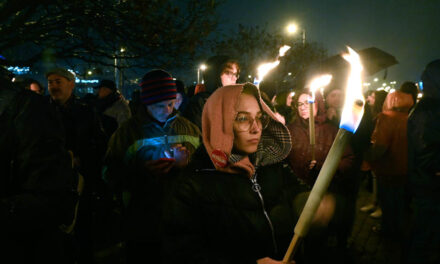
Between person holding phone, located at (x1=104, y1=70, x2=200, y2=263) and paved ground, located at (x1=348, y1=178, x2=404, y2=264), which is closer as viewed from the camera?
person holding phone, located at (x1=104, y1=70, x2=200, y2=263)

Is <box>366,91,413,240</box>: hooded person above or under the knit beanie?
under

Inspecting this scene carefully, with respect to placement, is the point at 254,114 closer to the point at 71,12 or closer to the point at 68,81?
the point at 68,81

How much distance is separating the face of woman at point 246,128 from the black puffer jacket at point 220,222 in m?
0.22

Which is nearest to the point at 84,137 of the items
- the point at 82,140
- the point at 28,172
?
the point at 82,140

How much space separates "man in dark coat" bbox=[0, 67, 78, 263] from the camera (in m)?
1.44

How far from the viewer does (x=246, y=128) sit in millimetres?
2014

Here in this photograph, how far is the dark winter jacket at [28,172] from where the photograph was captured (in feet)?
4.71

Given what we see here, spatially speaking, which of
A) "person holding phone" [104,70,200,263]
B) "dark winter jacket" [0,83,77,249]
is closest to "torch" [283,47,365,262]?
"dark winter jacket" [0,83,77,249]

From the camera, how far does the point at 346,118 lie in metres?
1.20

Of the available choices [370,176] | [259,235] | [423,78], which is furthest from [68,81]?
[370,176]

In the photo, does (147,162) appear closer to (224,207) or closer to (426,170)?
(224,207)

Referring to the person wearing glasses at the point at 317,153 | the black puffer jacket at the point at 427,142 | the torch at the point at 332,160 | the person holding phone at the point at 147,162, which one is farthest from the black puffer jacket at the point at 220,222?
the person wearing glasses at the point at 317,153

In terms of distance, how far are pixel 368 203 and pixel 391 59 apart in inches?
210

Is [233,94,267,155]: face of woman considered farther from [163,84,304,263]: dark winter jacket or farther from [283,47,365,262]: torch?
[283,47,365,262]: torch
